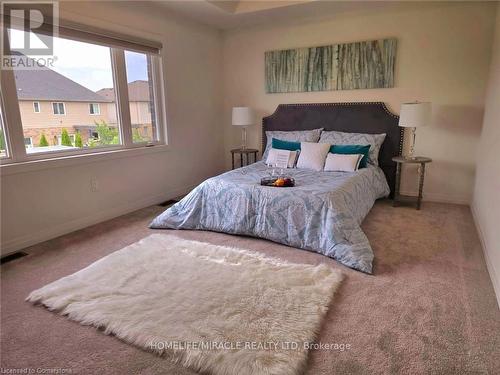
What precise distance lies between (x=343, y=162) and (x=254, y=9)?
2127 mm

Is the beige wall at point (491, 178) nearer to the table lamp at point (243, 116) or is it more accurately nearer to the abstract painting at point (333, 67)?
the abstract painting at point (333, 67)

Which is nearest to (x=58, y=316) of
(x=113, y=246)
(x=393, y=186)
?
(x=113, y=246)

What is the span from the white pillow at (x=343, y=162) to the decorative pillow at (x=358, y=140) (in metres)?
0.31

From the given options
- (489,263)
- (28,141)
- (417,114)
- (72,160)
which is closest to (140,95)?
(72,160)

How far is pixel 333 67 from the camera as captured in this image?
4.14 m

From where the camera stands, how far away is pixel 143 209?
3.79 metres

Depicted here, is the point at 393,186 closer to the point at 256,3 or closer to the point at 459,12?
the point at 459,12

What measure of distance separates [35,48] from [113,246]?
1.83 meters

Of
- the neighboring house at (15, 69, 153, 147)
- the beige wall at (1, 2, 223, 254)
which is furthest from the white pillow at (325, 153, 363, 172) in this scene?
the neighboring house at (15, 69, 153, 147)

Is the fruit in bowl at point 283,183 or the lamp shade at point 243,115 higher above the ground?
the lamp shade at point 243,115

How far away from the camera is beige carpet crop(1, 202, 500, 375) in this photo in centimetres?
146

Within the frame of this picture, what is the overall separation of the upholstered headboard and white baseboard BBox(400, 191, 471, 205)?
39cm

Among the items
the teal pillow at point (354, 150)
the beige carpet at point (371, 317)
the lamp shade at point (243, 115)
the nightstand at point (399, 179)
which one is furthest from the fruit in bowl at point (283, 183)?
the lamp shade at point (243, 115)

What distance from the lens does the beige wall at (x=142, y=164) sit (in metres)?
2.76
